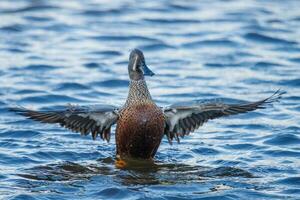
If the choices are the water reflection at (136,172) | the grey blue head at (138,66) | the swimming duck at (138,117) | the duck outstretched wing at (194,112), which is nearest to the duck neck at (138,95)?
the swimming duck at (138,117)

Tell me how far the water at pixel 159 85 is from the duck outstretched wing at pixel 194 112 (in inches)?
14.3

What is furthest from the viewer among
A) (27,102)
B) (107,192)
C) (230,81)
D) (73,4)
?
(73,4)

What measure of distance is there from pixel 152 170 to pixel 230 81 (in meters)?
5.01

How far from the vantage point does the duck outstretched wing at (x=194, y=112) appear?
436 inches

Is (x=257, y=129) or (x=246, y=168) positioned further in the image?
(x=257, y=129)

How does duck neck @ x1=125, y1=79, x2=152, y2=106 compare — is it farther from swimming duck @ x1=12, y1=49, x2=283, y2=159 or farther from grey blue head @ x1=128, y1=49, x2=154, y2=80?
grey blue head @ x1=128, y1=49, x2=154, y2=80

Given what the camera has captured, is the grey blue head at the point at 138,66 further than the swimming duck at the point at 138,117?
Yes

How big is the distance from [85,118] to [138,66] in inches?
34.9

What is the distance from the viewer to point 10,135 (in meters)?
12.3

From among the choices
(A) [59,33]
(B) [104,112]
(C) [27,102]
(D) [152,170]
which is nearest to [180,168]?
(D) [152,170]

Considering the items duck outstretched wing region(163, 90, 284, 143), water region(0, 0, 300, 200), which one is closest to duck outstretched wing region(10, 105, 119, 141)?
water region(0, 0, 300, 200)

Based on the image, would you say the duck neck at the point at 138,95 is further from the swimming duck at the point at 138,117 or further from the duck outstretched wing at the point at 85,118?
the duck outstretched wing at the point at 85,118

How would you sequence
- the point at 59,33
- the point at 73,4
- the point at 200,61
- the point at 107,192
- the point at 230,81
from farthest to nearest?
the point at 73,4 → the point at 59,33 → the point at 200,61 → the point at 230,81 → the point at 107,192

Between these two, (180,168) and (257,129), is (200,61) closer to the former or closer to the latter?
(257,129)
